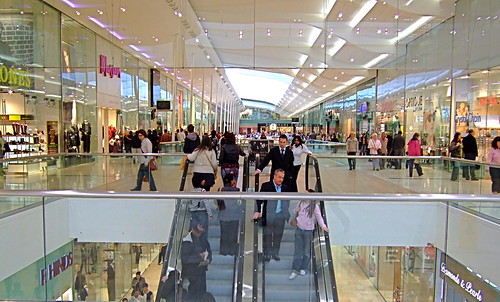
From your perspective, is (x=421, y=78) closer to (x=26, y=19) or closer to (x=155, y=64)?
(x=155, y=64)

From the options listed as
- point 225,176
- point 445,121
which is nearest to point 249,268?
point 225,176

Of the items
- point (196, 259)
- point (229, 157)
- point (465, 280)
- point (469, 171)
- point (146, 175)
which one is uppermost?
point (229, 157)

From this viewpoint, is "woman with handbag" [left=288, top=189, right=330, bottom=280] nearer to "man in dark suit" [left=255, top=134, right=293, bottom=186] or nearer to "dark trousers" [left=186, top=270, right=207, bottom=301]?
"dark trousers" [left=186, top=270, right=207, bottom=301]

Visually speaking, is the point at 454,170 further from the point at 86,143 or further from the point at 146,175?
the point at 86,143

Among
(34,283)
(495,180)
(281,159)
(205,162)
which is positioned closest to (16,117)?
(205,162)

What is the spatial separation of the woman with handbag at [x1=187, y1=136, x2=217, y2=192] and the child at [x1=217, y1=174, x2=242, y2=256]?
2929 mm

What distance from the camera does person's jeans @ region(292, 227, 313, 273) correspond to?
13.9ft

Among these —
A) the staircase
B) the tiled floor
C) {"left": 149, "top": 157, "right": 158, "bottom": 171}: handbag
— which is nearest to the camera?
the staircase

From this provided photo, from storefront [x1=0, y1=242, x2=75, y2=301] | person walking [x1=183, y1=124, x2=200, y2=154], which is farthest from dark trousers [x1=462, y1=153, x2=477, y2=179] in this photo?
storefront [x1=0, y1=242, x2=75, y2=301]

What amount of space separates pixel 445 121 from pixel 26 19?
15881mm

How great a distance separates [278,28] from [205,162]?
10.4m

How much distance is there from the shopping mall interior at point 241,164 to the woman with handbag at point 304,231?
0.03 m

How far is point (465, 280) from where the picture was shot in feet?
17.4

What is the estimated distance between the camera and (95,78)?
56.4 feet
